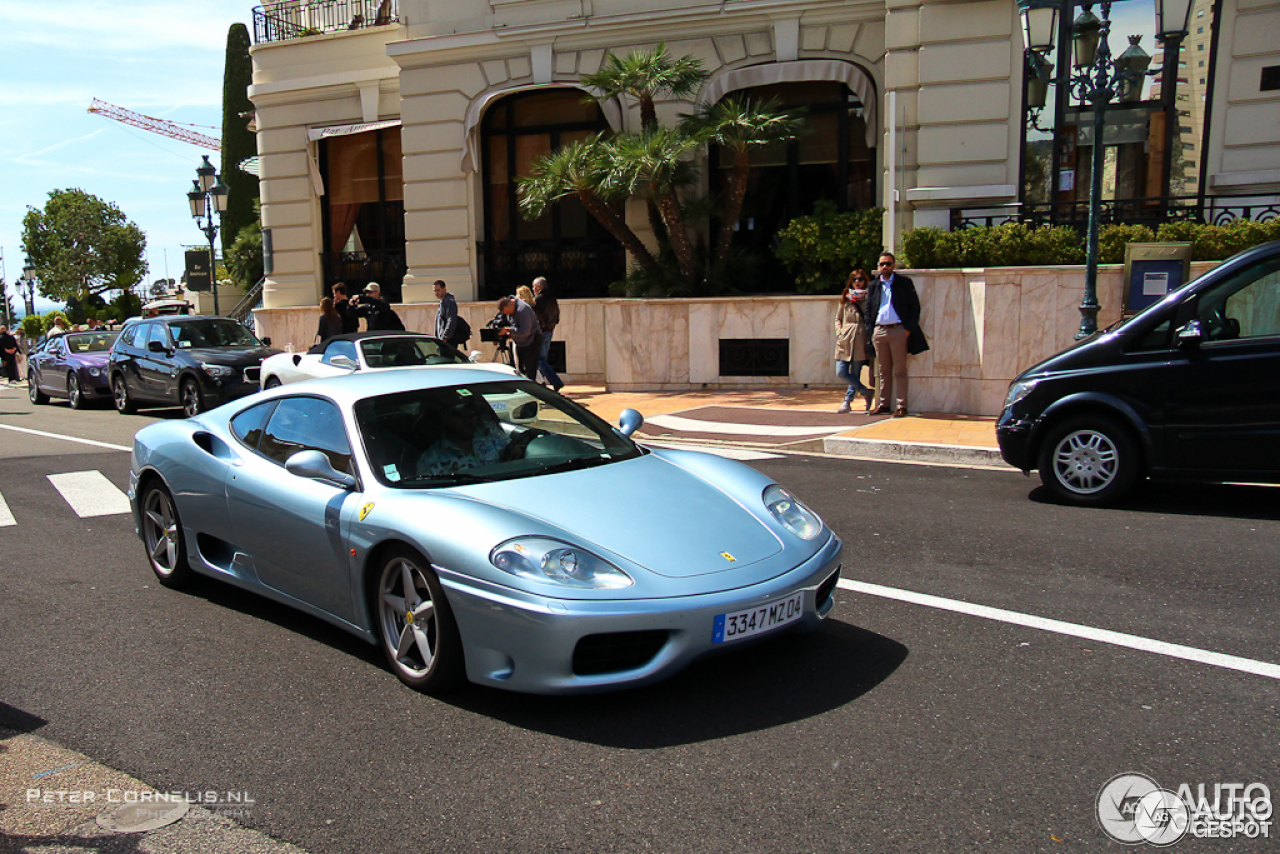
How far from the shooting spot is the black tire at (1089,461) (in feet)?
25.6

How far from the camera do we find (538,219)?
859 inches

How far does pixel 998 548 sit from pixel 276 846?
15.7 ft

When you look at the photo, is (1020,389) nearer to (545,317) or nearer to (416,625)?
(416,625)

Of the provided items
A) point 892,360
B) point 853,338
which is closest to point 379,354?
point 853,338

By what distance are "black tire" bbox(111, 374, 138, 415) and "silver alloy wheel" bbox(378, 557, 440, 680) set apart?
49.1 feet

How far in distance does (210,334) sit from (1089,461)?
1380 cm

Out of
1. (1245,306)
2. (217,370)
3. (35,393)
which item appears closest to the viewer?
(1245,306)

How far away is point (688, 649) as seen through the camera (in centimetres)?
393

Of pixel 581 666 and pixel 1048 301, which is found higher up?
pixel 1048 301

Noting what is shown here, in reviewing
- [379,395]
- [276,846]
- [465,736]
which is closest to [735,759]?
[465,736]

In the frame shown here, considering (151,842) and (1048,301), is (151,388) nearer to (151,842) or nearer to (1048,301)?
(1048,301)

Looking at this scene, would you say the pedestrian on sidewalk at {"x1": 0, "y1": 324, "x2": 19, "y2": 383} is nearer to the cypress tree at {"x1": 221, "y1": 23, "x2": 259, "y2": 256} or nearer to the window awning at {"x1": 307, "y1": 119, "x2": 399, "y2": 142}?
the window awning at {"x1": 307, "y1": 119, "x2": 399, "y2": 142}

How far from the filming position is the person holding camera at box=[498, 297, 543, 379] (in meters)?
15.1

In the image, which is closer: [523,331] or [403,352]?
[403,352]
